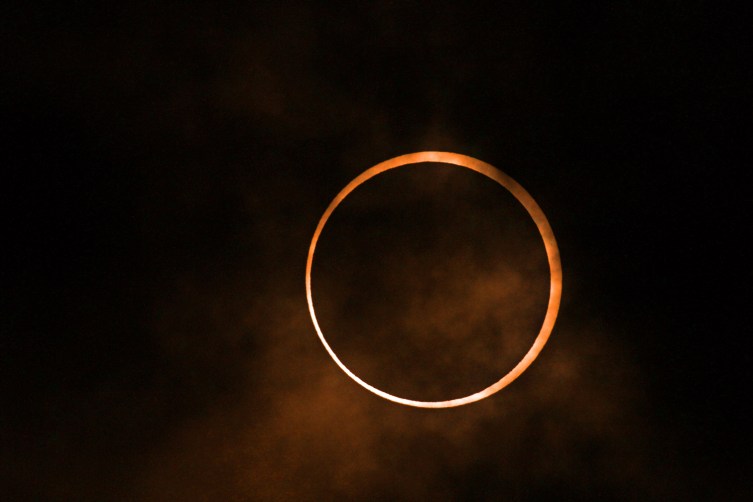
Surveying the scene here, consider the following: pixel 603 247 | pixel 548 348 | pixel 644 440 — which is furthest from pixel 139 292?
pixel 644 440

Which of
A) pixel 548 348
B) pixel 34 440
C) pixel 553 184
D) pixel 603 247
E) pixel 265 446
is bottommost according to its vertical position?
pixel 34 440

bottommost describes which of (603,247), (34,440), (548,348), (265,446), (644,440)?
(34,440)

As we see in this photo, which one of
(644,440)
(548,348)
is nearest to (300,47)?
(548,348)

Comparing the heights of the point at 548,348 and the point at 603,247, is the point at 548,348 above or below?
below

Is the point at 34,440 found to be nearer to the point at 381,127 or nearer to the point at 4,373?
the point at 4,373

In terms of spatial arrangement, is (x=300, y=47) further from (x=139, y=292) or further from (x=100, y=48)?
(x=139, y=292)

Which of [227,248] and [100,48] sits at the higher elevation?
[100,48]
